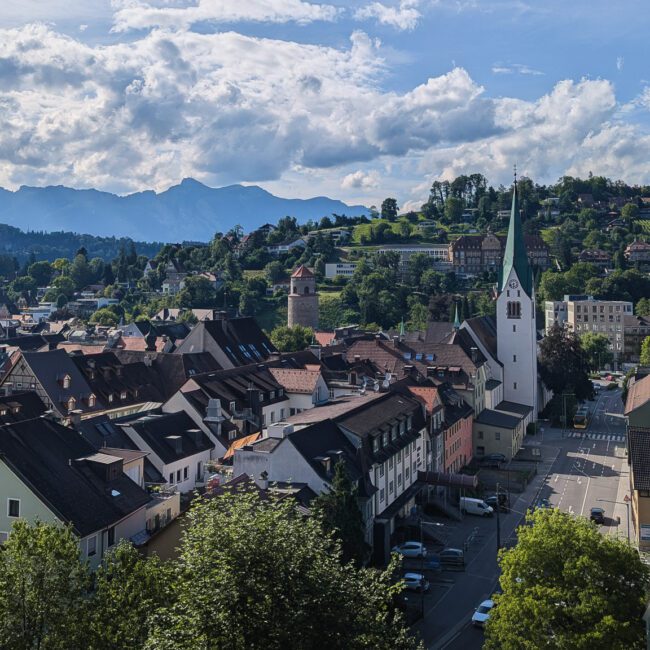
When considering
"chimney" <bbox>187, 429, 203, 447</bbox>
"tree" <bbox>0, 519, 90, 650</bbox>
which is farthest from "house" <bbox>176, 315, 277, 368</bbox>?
"tree" <bbox>0, 519, 90, 650</bbox>

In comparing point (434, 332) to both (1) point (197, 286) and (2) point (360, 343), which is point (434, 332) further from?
(1) point (197, 286)

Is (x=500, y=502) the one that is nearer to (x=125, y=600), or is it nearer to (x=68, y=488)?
(x=68, y=488)

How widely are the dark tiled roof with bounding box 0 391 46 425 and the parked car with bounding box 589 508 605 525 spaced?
39.4 metres

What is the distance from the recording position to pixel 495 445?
71.4 m

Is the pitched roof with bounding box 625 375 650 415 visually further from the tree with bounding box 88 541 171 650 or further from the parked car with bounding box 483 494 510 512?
the tree with bounding box 88 541 171 650

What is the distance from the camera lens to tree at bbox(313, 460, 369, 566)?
3397 centimetres

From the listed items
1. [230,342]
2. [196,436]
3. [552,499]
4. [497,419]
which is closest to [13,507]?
[196,436]

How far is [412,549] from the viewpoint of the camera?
45.0m

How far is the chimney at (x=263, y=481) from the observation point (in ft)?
124

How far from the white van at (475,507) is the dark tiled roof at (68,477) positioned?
25.5 m

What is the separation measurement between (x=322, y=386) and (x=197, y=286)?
109293 millimetres

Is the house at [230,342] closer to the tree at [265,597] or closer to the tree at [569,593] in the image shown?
the tree at [569,593]

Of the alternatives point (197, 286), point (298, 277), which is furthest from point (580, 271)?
point (197, 286)

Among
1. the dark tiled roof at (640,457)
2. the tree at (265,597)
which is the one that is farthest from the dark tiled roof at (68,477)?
the dark tiled roof at (640,457)
